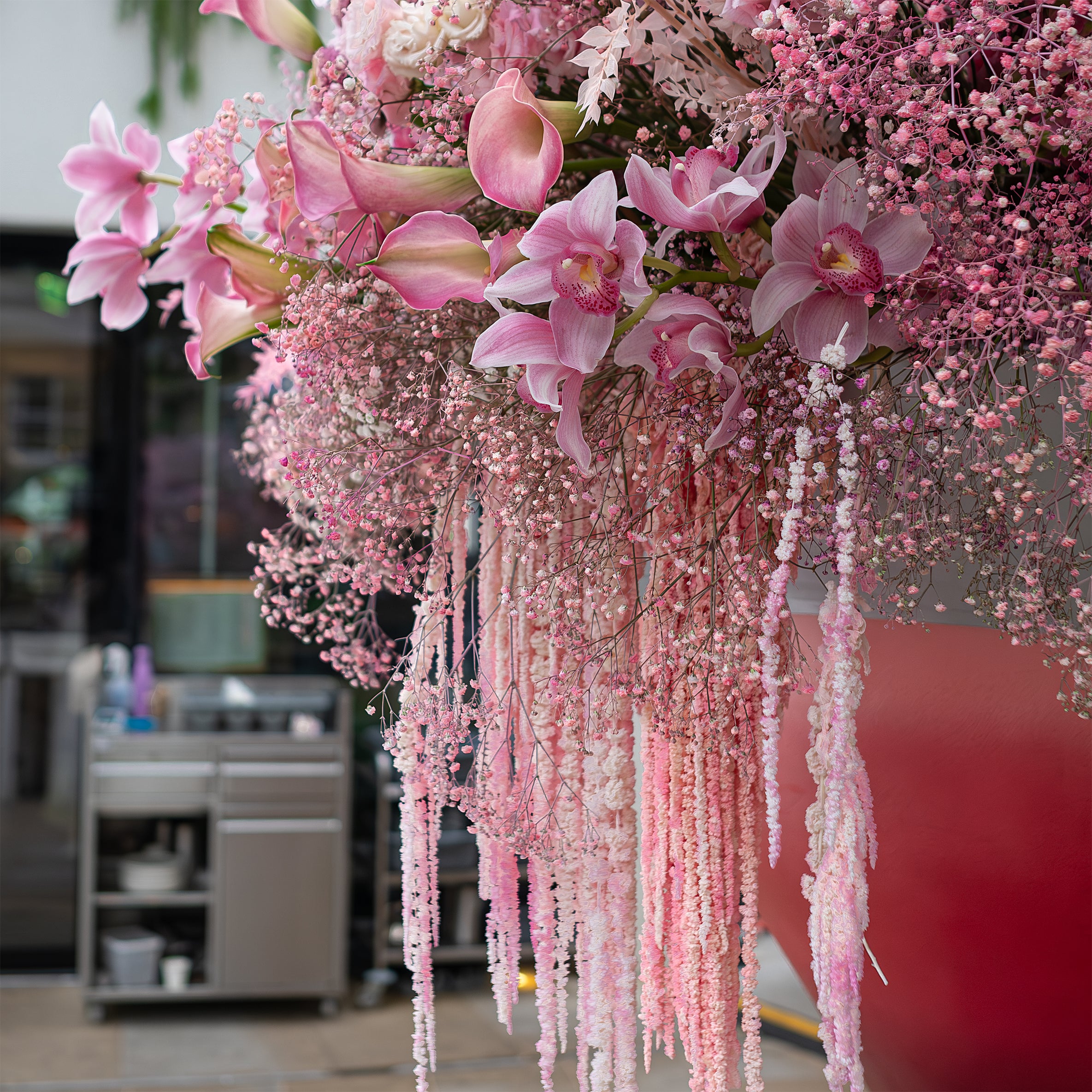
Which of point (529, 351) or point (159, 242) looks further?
point (159, 242)

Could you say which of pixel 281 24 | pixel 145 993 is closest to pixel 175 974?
pixel 145 993

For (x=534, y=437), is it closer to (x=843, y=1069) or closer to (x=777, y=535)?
(x=777, y=535)

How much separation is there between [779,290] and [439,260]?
0.11 meters

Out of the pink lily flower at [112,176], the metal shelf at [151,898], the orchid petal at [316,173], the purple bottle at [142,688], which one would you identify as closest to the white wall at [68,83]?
the purple bottle at [142,688]

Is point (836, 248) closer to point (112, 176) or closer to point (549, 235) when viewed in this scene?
point (549, 235)

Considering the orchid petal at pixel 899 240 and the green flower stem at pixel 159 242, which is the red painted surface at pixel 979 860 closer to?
the orchid petal at pixel 899 240

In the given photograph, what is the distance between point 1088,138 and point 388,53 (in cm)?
24

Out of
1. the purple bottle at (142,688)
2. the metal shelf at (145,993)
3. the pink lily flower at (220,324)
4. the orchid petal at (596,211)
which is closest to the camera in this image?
the orchid petal at (596,211)

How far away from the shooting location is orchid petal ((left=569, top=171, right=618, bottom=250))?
0.31m

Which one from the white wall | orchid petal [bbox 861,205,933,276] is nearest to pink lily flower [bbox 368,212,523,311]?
orchid petal [bbox 861,205,933,276]

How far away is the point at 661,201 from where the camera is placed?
33 centimetres

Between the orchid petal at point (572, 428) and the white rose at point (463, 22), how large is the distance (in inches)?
6.0

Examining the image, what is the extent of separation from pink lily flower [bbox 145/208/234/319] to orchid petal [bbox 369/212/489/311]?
0.22 metres

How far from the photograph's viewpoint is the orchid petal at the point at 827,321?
0.36m
